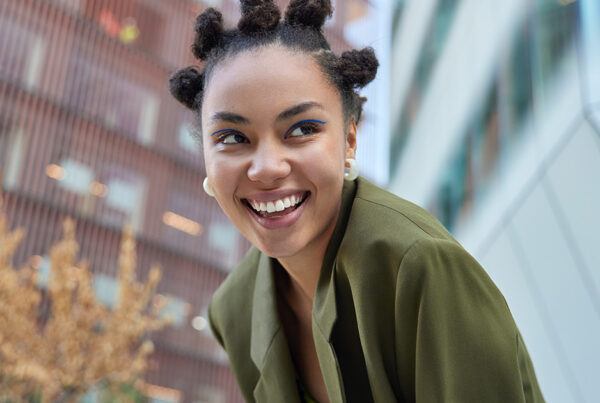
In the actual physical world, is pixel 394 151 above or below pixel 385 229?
above

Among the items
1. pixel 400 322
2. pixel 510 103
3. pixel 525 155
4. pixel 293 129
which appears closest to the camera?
pixel 400 322

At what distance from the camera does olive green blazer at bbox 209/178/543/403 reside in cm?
140

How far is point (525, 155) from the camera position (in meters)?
4.62

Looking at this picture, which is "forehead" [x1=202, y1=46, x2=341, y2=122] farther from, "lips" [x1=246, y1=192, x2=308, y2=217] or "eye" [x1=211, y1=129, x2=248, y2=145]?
"lips" [x1=246, y1=192, x2=308, y2=217]

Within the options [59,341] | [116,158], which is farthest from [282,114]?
[116,158]

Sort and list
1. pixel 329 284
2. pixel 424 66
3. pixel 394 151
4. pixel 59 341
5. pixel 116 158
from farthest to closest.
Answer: pixel 116 158 < pixel 59 341 < pixel 394 151 < pixel 424 66 < pixel 329 284

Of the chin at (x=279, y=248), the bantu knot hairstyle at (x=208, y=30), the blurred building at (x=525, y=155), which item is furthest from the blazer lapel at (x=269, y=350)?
the blurred building at (x=525, y=155)

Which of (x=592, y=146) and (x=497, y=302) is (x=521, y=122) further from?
(x=497, y=302)

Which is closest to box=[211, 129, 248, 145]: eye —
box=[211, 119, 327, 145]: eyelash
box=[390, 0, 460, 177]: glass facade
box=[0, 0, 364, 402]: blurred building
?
box=[211, 119, 327, 145]: eyelash

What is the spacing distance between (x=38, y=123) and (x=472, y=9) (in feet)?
43.0

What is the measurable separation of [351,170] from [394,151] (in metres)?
5.62

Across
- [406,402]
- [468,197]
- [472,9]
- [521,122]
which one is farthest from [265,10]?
[472,9]

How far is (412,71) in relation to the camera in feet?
24.1

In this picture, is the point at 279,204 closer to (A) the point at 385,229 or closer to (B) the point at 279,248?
(B) the point at 279,248
